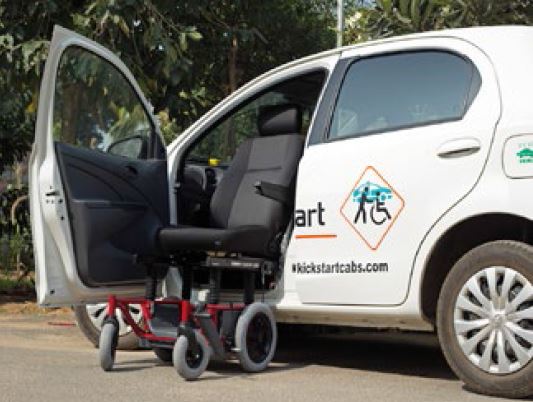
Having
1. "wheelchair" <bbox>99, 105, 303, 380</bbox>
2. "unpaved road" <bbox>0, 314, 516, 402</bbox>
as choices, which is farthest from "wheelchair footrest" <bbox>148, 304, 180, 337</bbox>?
"unpaved road" <bbox>0, 314, 516, 402</bbox>

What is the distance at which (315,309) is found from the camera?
18.3 ft

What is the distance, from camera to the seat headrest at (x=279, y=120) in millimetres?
6121

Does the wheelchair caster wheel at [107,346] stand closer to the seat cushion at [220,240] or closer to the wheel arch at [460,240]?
the seat cushion at [220,240]

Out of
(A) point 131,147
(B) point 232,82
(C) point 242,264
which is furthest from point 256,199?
(B) point 232,82

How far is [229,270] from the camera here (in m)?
5.92

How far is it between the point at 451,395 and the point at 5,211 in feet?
26.1

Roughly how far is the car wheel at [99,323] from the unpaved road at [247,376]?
3.6 inches

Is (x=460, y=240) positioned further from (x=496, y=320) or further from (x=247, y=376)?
(x=247, y=376)

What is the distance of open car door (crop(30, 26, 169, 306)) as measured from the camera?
223 inches

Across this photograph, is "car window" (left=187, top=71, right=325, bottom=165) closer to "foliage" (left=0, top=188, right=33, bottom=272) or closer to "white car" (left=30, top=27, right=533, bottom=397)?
"white car" (left=30, top=27, right=533, bottom=397)

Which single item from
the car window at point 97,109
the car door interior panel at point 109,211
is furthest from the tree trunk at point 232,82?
the car door interior panel at point 109,211

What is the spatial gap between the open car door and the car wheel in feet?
1.40

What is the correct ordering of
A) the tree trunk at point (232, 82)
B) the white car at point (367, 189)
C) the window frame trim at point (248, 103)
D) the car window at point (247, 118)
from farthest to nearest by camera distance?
the tree trunk at point (232, 82), the car window at point (247, 118), the window frame trim at point (248, 103), the white car at point (367, 189)

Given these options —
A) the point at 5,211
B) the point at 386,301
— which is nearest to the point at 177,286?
the point at 386,301
